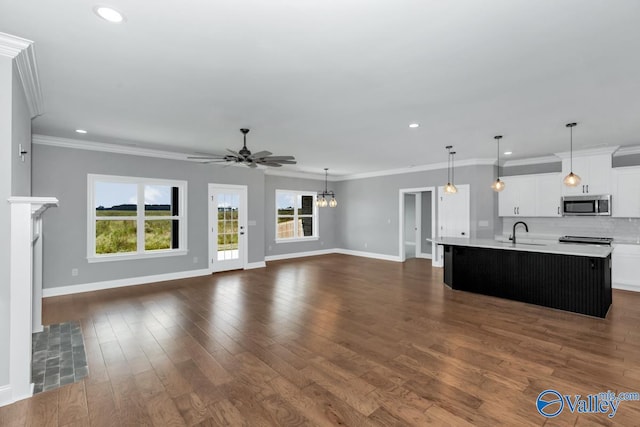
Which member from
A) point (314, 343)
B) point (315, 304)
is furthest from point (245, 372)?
point (315, 304)

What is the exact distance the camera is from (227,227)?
287 inches

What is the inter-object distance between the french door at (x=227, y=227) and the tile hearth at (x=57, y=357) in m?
3.35

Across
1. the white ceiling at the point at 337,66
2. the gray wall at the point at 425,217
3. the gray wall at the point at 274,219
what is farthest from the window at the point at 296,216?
the white ceiling at the point at 337,66

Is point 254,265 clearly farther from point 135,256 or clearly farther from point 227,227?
point 135,256

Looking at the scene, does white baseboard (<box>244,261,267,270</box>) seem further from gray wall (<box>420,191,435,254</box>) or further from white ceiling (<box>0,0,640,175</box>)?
gray wall (<box>420,191,435,254</box>)

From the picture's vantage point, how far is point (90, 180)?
5.45 metres

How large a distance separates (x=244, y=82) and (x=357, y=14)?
1405mm

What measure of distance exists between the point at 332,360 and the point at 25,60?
375 cm

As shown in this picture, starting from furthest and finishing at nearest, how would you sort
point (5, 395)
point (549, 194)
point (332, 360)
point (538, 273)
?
point (549, 194)
point (538, 273)
point (332, 360)
point (5, 395)

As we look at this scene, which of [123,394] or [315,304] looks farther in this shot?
[315,304]

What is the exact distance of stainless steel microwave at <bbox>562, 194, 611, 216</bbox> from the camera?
5.68 m

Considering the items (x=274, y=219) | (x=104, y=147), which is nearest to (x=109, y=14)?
(x=104, y=147)

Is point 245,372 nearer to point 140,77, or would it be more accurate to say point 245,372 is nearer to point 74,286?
point 140,77

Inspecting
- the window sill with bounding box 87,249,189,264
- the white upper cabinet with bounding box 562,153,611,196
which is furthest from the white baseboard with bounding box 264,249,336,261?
the white upper cabinet with bounding box 562,153,611,196
